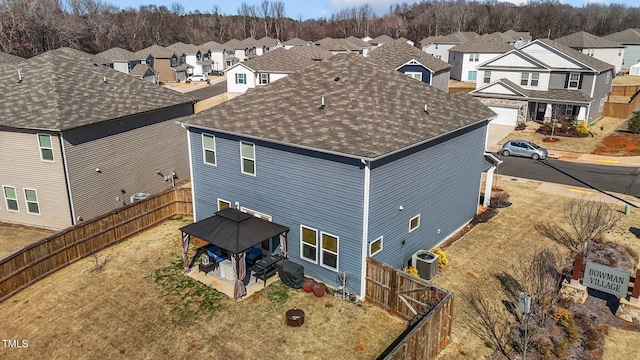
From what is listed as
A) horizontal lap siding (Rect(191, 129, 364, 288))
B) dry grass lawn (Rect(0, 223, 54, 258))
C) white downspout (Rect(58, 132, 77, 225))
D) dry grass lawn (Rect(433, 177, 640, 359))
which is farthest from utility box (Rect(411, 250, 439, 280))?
dry grass lawn (Rect(0, 223, 54, 258))

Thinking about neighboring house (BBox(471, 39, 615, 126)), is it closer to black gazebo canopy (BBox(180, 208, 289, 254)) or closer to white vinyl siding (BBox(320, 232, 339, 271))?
white vinyl siding (BBox(320, 232, 339, 271))

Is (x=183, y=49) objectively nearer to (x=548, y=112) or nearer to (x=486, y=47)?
(x=486, y=47)

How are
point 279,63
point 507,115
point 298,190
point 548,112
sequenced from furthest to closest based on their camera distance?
1. point 279,63
2. point 507,115
3. point 548,112
4. point 298,190

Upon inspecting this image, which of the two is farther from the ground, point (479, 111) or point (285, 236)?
point (479, 111)

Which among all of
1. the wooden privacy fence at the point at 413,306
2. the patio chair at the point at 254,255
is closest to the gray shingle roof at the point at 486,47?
the patio chair at the point at 254,255

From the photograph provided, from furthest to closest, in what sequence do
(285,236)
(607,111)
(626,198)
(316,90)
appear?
1. (607,111)
2. (626,198)
3. (316,90)
4. (285,236)

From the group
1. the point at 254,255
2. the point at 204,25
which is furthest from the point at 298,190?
the point at 204,25

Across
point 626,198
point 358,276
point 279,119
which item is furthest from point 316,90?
point 626,198

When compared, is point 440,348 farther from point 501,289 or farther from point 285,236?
point 285,236
